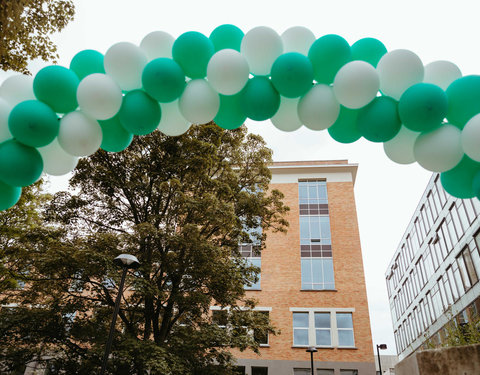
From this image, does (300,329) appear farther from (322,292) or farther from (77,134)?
(77,134)

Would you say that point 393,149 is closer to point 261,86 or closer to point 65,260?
point 261,86

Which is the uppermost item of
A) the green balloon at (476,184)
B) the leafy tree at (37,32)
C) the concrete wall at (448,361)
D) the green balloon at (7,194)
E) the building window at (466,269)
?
the building window at (466,269)

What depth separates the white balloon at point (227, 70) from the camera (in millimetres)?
3344

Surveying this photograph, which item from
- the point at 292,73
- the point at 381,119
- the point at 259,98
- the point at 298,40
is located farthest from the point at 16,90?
the point at 381,119

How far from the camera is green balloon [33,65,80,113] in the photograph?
3.33 meters

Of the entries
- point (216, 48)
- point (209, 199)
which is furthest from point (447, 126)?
point (209, 199)

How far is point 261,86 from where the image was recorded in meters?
3.49

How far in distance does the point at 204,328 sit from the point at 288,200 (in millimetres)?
16753

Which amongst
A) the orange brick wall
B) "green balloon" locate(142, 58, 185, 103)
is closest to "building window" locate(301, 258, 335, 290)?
the orange brick wall

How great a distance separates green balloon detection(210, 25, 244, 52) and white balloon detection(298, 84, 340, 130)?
98 cm

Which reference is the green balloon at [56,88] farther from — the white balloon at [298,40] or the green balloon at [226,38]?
the white balloon at [298,40]

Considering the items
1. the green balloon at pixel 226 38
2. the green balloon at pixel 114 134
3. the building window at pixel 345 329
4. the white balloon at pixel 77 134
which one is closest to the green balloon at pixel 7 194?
the white balloon at pixel 77 134

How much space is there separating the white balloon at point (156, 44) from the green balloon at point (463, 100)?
2.91m

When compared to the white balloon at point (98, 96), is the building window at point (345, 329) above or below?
above
